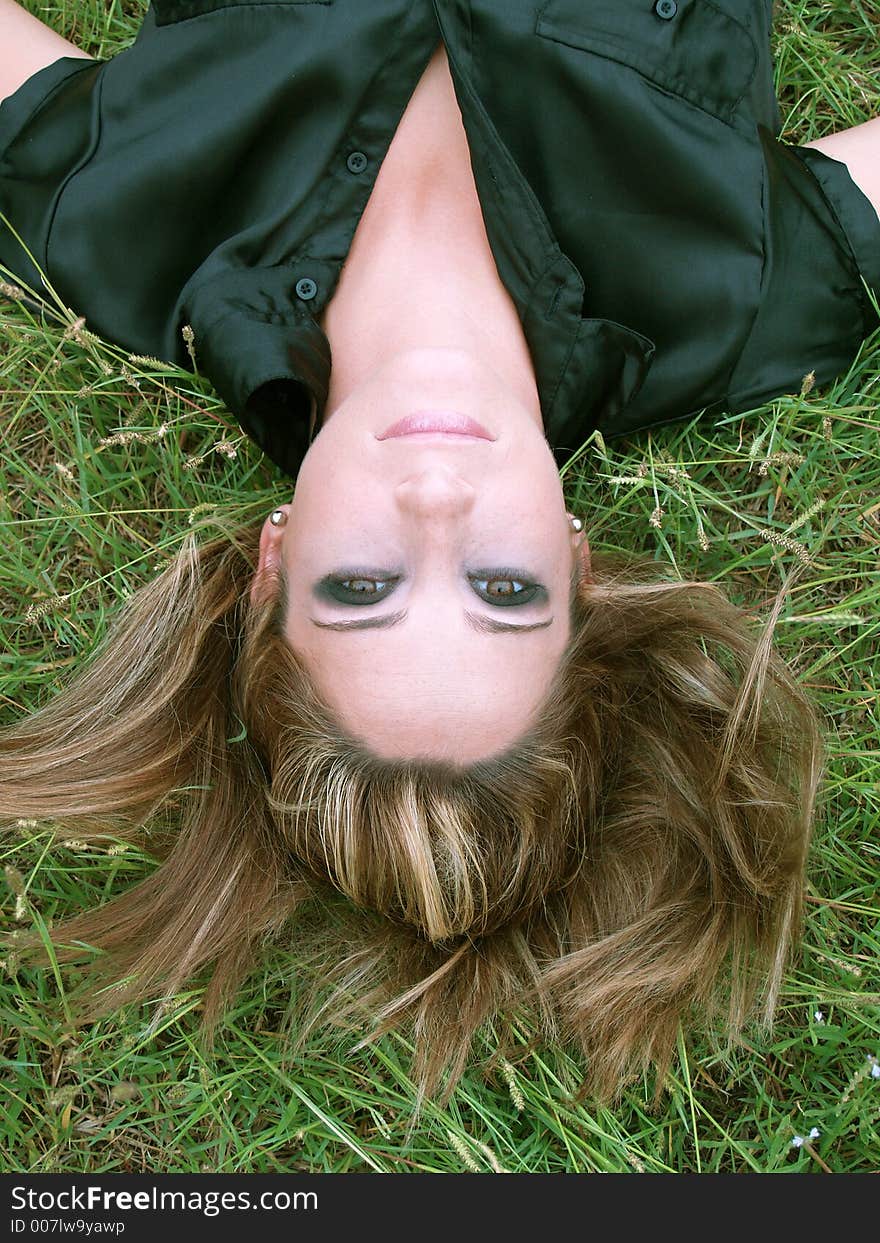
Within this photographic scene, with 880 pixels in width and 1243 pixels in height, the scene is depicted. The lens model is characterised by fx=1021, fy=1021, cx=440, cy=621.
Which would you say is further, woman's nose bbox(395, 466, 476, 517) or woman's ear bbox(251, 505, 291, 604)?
woman's ear bbox(251, 505, 291, 604)

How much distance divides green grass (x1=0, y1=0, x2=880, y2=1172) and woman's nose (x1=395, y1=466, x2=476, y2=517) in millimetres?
745

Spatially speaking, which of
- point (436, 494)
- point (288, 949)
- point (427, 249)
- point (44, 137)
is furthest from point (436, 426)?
point (288, 949)

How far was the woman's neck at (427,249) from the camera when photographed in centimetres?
271

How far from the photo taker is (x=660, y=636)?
2.96m

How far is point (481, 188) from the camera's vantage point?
2.66m

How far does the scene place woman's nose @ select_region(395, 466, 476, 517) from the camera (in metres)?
2.28

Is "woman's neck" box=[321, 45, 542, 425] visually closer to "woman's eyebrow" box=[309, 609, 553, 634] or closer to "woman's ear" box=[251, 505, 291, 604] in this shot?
"woman's ear" box=[251, 505, 291, 604]

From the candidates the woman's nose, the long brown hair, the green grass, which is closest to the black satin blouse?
the green grass

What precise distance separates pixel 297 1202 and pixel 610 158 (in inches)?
120

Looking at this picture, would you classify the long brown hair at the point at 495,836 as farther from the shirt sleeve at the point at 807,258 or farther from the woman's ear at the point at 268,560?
the shirt sleeve at the point at 807,258

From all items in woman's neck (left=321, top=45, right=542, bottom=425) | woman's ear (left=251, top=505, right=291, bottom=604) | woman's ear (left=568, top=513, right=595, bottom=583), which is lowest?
woman's ear (left=251, top=505, right=291, bottom=604)

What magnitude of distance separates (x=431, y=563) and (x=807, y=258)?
1.54 m

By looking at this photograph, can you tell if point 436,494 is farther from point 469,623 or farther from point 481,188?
point 481,188

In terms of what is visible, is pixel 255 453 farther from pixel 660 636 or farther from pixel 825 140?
pixel 825 140
